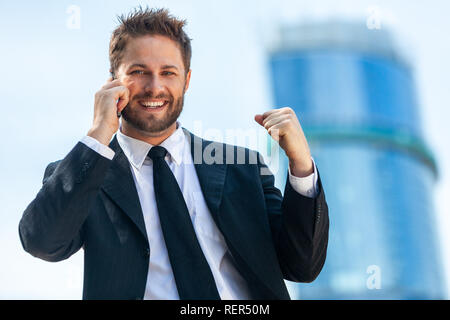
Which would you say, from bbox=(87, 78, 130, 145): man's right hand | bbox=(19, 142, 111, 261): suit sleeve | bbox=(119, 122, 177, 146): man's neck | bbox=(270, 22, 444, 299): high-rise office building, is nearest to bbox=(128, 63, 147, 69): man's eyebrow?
bbox=(87, 78, 130, 145): man's right hand

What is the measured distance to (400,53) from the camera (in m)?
69.6

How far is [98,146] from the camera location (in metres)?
2.39

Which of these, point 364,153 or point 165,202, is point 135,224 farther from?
point 364,153

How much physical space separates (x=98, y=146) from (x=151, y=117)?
1.36 ft

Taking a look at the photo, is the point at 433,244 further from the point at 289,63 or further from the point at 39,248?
the point at 39,248

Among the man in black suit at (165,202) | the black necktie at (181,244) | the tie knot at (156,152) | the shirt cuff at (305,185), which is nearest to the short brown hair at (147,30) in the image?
the man in black suit at (165,202)

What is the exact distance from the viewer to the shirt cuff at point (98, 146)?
238cm

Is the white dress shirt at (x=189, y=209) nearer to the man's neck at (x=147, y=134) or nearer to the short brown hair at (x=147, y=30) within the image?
the man's neck at (x=147, y=134)

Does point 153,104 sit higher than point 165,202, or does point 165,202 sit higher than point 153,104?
point 153,104

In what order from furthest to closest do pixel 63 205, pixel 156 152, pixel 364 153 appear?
1. pixel 364 153
2. pixel 156 152
3. pixel 63 205

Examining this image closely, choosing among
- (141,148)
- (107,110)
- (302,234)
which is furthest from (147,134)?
(302,234)

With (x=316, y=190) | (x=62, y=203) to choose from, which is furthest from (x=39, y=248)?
(x=316, y=190)

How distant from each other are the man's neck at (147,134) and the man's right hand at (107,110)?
0.24m

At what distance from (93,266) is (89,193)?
1.00ft
